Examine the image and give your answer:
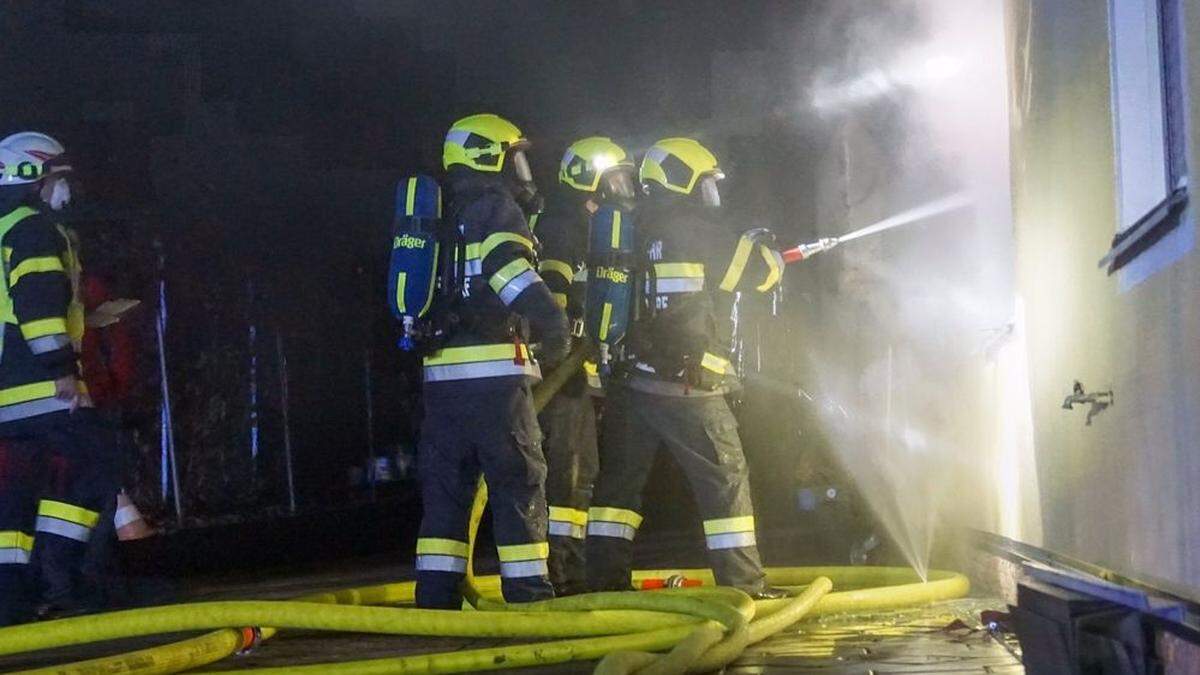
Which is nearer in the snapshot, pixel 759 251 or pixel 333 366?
pixel 759 251

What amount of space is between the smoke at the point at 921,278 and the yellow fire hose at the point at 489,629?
207cm

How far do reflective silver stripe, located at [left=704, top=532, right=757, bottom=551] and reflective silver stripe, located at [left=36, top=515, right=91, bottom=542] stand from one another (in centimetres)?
305

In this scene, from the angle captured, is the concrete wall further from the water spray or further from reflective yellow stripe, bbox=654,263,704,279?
the water spray

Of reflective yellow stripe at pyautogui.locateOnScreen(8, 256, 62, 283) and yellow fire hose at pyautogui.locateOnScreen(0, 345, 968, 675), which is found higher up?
reflective yellow stripe at pyautogui.locateOnScreen(8, 256, 62, 283)

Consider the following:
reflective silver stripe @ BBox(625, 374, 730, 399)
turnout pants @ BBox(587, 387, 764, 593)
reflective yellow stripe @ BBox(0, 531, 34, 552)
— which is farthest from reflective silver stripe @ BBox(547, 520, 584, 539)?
reflective yellow stripe @ BBox(0, 531, 34, 552)

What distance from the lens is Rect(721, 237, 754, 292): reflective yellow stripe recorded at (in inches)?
242

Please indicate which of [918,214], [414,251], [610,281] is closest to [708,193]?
[610,281]

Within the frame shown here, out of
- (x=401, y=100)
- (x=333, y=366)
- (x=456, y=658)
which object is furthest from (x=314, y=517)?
(x=456, y=658)

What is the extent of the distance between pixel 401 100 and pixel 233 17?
5.04 ft

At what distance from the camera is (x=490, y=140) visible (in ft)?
19.0

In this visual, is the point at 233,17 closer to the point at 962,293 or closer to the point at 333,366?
the point at 333,366

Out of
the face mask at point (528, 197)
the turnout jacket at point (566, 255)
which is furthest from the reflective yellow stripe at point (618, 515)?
the face mask at point (528, 197)

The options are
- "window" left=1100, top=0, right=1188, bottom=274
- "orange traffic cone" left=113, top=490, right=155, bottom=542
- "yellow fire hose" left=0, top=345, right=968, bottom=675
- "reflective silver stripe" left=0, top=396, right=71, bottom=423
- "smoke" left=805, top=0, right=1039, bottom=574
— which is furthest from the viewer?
"smoke" left=805, top=0, right=1039, bottom=574

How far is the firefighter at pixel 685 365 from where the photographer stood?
609 centimetres
